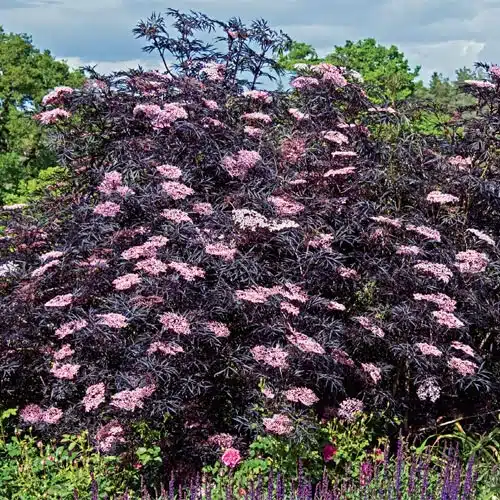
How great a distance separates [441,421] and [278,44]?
9.25 feet

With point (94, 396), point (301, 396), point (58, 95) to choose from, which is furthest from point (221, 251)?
point (58, 95)

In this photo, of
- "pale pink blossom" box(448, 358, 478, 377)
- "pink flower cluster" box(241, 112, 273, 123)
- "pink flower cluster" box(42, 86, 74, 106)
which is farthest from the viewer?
"pink flower cluster" box(241, 112, 273, 123)

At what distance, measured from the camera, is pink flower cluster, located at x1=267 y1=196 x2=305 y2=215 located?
4.40 meters

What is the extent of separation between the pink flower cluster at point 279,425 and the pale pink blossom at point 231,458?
20 cm

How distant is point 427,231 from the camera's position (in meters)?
4.54

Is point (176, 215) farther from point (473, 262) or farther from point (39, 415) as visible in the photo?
point (473, 262)

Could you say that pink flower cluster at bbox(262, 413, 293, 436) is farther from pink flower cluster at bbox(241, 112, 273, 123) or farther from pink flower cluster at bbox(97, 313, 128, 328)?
pink flower cluster at bbox(241, 112, 273, 123)

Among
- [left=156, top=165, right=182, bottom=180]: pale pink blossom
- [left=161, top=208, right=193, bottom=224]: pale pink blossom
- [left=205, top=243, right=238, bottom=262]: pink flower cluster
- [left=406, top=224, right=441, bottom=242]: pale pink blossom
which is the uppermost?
[left=156, top=165, right=182, bottom=180]: pale pink blossom

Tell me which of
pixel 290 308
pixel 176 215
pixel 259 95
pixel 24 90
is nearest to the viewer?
pixel 290 308

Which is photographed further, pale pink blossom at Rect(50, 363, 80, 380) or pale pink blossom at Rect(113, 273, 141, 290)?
pale pink blossom at Rect(50, 363, 80, 380)

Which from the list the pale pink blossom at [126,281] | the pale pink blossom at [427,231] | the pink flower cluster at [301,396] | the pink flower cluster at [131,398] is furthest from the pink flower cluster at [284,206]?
the pink flower cluster at [131,398]

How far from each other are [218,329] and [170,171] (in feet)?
3.11

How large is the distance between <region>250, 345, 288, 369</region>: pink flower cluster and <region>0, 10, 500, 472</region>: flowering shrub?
0.01 m

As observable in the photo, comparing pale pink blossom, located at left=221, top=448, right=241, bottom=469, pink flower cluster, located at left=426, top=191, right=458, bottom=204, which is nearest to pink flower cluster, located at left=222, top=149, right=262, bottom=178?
pink flower cluster, located at left=426, top=191, right=458, bottom=204
